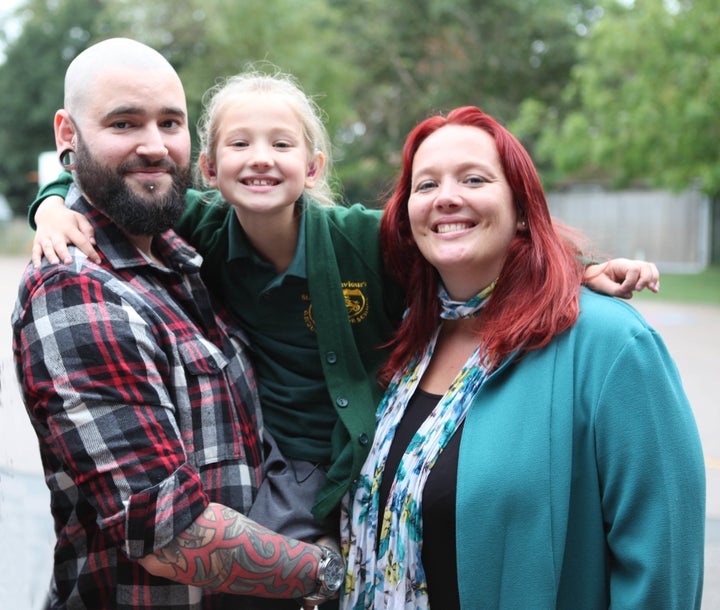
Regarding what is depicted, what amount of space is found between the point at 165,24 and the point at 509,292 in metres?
22.8

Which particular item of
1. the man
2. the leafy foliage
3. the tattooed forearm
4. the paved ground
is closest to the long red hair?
the man

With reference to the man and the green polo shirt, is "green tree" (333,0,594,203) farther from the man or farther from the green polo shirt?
the man

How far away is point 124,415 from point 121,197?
2.30ft

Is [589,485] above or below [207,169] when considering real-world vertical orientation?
below

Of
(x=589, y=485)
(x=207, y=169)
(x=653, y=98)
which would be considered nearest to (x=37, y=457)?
(x=207, y=169)

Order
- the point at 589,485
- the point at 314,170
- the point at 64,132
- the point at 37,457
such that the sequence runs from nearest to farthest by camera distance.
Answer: the point at 589,485 → the point at 64,132 → the point at 314,170 → the point at 37,457

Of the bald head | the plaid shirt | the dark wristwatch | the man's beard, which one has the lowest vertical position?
the dark wristwatch

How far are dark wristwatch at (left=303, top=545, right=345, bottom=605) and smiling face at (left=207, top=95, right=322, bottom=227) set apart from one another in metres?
1.17

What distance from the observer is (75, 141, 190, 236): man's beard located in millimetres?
2270

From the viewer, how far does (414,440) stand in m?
2.27

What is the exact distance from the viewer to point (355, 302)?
2711 millimetres

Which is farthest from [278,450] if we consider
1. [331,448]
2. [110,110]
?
[110,110]

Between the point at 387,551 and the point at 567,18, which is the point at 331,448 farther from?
the point at 567,18

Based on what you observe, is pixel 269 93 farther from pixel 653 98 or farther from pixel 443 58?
pixel 443 58
